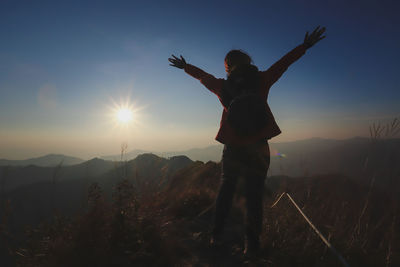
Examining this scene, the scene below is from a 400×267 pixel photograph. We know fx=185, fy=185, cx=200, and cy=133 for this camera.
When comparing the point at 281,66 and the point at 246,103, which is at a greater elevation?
the point at 281,66

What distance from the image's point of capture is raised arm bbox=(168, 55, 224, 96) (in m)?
2.34

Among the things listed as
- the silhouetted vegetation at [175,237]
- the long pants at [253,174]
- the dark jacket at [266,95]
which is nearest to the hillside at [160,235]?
the silhouetted vegetation at [175,237]

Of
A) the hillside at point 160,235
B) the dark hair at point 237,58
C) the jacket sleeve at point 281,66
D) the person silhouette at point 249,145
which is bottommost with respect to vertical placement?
the hillside at point 160,235

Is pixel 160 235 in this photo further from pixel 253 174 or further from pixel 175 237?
pixel 253 174

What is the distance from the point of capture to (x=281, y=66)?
6.79 ft

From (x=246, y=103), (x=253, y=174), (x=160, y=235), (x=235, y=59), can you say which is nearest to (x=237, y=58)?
(x=235, y=59)

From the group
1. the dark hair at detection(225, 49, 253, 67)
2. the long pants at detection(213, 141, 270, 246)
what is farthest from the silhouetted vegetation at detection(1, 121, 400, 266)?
the dark hair at detection(225, 49, 253, 67)

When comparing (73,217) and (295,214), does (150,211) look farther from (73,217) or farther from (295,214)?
(295,214)

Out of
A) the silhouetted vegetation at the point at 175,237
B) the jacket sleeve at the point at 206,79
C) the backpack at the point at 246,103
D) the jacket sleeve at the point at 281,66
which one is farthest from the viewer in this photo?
the jacket sleeve at the point at 206,79

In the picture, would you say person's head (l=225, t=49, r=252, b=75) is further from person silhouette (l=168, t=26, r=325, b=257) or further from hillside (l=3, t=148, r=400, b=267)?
hillside (l=3, t=148, r=400, b=267)

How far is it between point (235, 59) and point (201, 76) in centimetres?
53

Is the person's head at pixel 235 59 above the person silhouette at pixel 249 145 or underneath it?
above

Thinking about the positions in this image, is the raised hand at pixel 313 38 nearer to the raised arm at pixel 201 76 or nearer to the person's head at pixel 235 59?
the person's head at pixel 235 59

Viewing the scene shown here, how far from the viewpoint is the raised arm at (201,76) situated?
2336 mm
